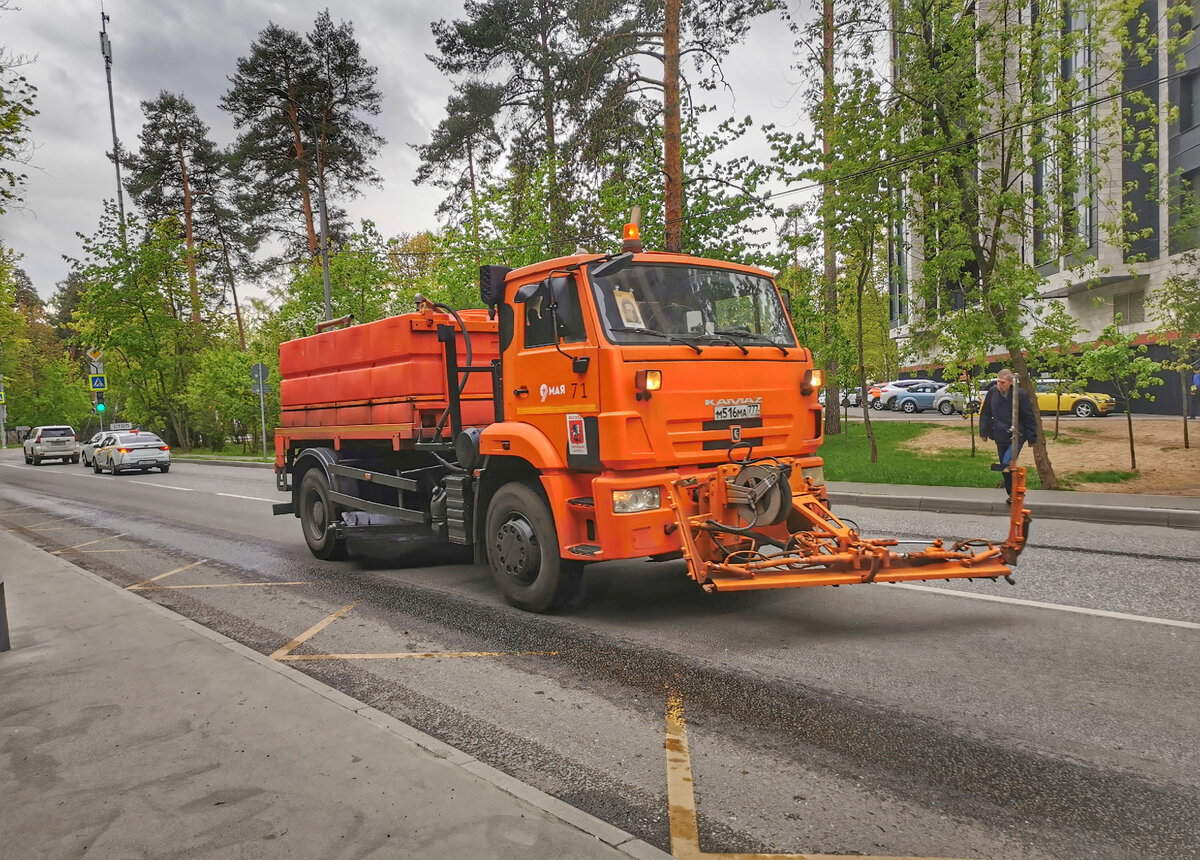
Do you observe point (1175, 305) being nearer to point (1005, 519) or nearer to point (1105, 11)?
point (1105, 11)

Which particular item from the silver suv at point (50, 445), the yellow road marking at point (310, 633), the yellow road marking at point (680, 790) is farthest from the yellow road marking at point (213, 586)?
the silver suv at point (50, 445)

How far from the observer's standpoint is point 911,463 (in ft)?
58.8

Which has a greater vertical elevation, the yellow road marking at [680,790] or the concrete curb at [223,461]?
the concrete curb at [223,461]

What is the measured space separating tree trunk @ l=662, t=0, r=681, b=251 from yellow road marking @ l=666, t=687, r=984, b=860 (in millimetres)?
12853

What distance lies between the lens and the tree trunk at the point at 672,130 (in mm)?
16062

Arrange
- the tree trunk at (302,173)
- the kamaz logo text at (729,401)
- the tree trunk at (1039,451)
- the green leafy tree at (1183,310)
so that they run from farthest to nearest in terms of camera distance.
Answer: the tree trunk at (302,173) → the green leafy tree at (1183,310) → the tree trunk at (1039,451) → the kamaz logo text at (729,401)

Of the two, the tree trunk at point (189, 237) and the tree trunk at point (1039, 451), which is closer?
the tree trunk at point (1039, 451)

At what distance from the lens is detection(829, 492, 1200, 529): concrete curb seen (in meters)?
10.4

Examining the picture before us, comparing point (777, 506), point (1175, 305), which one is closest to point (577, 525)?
point (777, 506)

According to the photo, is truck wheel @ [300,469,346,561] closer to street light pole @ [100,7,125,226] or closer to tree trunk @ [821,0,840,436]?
tree trunk @ [821,0,840,436]

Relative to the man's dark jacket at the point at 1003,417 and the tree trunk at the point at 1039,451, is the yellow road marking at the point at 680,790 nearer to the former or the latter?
the man's dark jacket at the point at 1003,417

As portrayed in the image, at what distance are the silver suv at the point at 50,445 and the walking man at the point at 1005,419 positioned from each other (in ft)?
126

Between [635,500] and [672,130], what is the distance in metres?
12.1

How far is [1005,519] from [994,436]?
159 cm
